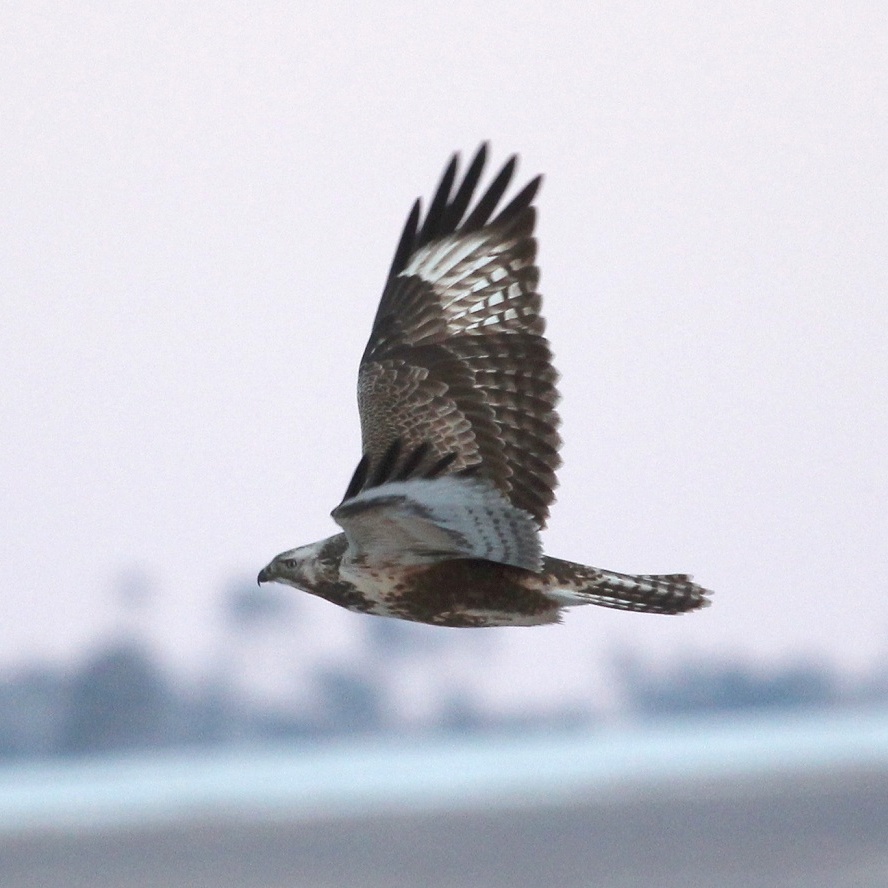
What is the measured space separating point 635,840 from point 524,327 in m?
30.7

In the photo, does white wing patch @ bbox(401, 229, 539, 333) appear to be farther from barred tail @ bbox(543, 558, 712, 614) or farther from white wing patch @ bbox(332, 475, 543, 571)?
white wing patch @ bbox(332, 475, 543, 571)

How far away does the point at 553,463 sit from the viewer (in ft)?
21.4

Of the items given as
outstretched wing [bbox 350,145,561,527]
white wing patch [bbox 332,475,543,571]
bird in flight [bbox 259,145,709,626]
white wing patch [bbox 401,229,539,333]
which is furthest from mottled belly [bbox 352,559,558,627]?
white wing patch [bbox 401,229,539,333]

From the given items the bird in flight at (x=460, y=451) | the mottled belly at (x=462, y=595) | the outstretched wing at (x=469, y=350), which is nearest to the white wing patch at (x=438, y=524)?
the bird in flight at (x=460, y=451)

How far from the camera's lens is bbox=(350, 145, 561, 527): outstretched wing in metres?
6.53

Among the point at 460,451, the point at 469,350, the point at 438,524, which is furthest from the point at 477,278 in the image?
the point at 438,524

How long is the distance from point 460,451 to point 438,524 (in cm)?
98

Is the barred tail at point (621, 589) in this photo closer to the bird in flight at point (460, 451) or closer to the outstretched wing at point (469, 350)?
the bird in flight at point (460, 451)

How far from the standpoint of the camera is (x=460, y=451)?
6531 millimetres

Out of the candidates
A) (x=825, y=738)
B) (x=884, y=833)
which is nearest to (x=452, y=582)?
(x=884, y=833)

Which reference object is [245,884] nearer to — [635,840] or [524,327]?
[635,840]

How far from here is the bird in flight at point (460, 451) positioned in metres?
5.57

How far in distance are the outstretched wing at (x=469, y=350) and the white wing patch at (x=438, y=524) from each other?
0.64 meters

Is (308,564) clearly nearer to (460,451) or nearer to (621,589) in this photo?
(460,451)
